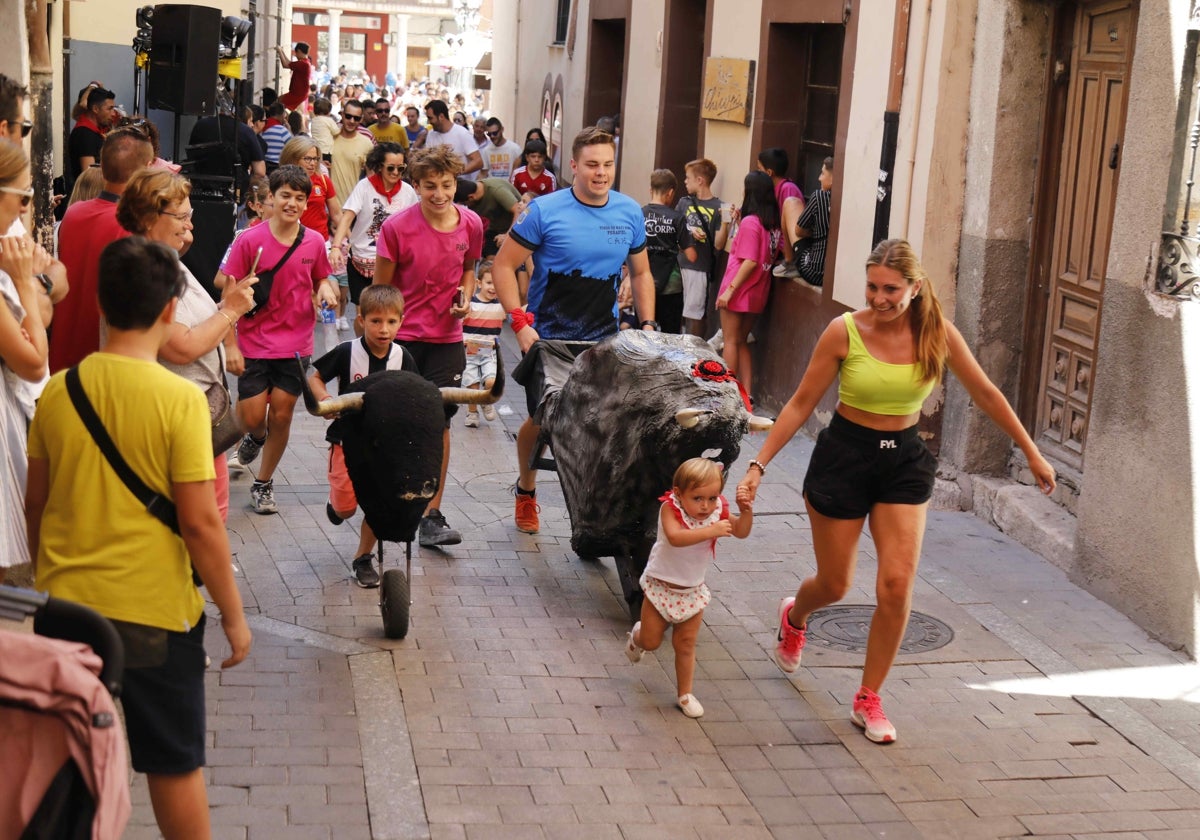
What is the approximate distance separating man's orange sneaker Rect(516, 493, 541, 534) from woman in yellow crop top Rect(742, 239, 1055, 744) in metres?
2.67

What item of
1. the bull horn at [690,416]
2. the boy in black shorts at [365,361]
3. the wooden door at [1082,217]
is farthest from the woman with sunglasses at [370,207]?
the bull horn at [690,416]

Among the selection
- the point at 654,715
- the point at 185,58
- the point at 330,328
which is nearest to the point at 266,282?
the point at 654,715

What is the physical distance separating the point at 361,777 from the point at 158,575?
146 centimetres

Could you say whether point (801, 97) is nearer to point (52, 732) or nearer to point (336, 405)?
point (336, 405)

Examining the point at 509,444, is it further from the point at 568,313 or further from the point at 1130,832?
the point at 1130,832

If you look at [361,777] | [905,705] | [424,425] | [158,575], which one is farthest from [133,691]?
[905,705]

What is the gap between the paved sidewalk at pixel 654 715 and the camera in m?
5.07

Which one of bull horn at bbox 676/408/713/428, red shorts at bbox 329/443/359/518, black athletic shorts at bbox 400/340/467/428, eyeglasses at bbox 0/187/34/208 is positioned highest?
eyeglasses at bbox 0/187/34/208

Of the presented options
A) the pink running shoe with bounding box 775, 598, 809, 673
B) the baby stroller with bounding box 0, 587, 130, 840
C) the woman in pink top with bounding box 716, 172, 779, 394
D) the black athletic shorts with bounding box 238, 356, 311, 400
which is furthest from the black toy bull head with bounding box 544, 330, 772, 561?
the woman in pink top with bounding box 716, 172, 779, 394

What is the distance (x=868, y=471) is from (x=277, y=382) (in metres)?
3.71

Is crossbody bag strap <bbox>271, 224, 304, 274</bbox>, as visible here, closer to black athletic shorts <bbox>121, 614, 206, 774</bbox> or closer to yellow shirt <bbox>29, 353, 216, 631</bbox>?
yellow shirt <bbox>29, 353, 216, 631</bbox>

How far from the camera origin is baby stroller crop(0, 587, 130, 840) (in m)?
3.11

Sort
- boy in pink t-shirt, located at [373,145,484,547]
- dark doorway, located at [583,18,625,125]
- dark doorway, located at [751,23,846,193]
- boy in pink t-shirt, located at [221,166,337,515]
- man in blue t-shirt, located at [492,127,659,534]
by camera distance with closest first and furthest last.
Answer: man in blue t-shirt, located at [492,127,659,534]
boy in pink t-shirt, located at [373,145,484,547]
boy in pink t-shirt, located at [221,166,337,515]
dark doorway, located at [751,23,846,193]
dark doorway, located at [583,18,625,125]

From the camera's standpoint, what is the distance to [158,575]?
3.97 meters
